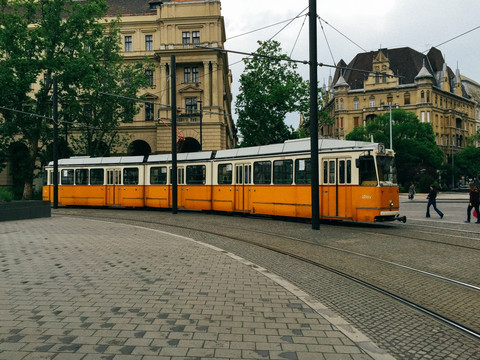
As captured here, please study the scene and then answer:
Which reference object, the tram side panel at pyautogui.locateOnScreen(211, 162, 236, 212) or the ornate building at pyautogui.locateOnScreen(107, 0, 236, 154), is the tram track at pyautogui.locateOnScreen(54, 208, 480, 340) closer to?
the tram side panel at pyautogui.locateOnScreen(211, 162, 236, 212)

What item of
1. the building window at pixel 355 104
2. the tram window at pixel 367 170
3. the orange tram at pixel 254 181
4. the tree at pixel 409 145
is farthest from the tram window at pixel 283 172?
the building window at pixel 355 104

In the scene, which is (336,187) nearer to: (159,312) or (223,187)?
(223,187)

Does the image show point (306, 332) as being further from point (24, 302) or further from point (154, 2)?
point (154, 2)

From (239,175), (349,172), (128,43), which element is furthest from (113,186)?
(128,43)

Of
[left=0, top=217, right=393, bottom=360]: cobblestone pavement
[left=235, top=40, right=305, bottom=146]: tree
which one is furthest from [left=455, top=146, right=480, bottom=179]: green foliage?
[left=0, top=217, right=393, bottom=360]: cobblestone pavement

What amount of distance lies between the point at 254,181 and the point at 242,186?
0.92 m

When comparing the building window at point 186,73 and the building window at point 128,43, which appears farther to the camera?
the building window at point 128,43

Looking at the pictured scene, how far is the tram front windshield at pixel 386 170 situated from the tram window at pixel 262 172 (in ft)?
15.1

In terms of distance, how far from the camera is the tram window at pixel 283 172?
1628cm

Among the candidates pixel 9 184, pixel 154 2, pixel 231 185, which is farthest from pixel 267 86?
pixel 9 184

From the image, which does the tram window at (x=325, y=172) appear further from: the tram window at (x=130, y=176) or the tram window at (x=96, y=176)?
the tram window at (x=96, y=176)

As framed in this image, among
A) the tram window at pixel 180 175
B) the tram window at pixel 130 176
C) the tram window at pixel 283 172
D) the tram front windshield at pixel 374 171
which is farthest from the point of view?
the tram window at pixel 130 176

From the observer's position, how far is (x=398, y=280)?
6.75 metres

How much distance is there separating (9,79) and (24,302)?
31.6 meters
